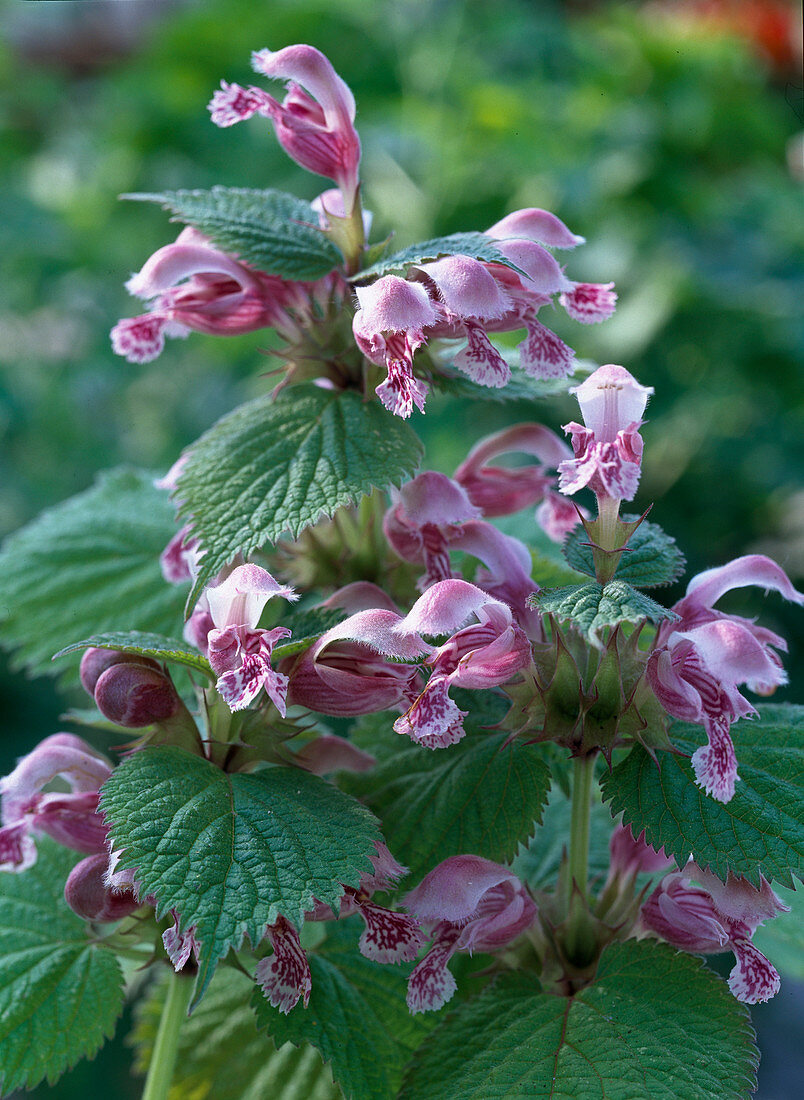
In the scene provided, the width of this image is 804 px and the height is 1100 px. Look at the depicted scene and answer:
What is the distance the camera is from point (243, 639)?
0.48m

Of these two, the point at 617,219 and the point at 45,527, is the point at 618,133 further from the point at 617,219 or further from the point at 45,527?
the point at 45,527

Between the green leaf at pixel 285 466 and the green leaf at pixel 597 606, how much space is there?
10 centimetres

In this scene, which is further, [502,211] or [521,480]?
[502,211]

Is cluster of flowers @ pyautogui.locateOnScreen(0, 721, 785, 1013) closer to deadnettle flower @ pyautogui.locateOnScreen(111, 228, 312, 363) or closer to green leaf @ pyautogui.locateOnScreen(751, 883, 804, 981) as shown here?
green leaf @ pyautogui.locateOnScreen(751, 883, 804, 981)

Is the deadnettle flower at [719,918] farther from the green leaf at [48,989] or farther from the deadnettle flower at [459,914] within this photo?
the green leaf at [48,989]

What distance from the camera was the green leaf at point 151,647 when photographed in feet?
1.55

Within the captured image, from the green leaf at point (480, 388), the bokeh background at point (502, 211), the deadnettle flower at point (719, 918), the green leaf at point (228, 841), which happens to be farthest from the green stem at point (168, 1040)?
the bokeh background at point (502, 211)

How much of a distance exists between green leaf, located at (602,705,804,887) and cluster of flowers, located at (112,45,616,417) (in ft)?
0.64

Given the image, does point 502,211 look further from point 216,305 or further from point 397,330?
point 397,330

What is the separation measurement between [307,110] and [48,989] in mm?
494

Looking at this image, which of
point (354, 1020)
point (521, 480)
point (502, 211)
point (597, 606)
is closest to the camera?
point (597, 606)

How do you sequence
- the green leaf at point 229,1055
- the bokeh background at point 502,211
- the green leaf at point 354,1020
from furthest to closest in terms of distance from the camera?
the bokeh background at point 502,211, the green leaf at point 229,1055, the green leaf at point 354,1020

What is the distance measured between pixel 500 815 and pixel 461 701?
59 millimetres

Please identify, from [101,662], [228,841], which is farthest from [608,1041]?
[101,662]
